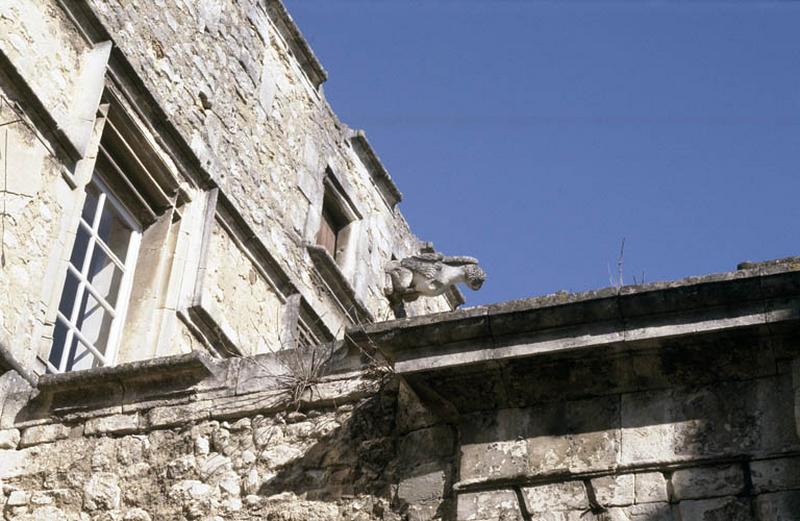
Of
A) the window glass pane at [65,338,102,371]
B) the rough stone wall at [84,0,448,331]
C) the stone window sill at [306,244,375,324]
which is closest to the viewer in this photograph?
the window glass pane at [65,338,102,371]

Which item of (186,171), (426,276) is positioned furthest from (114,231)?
(426,276)

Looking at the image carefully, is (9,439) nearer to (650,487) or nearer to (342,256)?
(650,487)

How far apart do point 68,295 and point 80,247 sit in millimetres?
353

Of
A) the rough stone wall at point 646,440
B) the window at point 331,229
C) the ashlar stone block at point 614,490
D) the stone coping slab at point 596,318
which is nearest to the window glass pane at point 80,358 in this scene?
the stone coping slab at point 596,318

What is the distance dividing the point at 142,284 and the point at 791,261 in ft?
15.6

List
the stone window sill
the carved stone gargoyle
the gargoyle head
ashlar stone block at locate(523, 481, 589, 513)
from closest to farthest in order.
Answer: ashlar stone block at locate(523, 481, 589, 513), the carved stone gargoyle, the gargoyle head, the stone window sill

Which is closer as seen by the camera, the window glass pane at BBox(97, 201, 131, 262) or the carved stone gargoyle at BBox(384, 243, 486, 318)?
the carved stone gargoyle at BBox(384, 243, 486, 318)

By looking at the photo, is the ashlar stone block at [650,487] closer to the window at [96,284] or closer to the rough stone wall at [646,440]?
the rough stone wall at [646,440]

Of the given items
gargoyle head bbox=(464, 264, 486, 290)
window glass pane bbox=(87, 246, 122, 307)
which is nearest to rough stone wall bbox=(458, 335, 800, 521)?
gargoyle head bbox=(464, 264, 486, 290)

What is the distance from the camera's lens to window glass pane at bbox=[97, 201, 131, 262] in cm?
923

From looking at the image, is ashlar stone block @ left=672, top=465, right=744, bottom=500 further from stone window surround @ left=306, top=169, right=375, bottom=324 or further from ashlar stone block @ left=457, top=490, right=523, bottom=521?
stone window surround @ left=306, top=169, right=375, bottom=324

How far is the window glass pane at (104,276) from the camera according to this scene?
8.87 metres

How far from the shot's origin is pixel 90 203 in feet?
29.7

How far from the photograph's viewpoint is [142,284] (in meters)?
9.19
